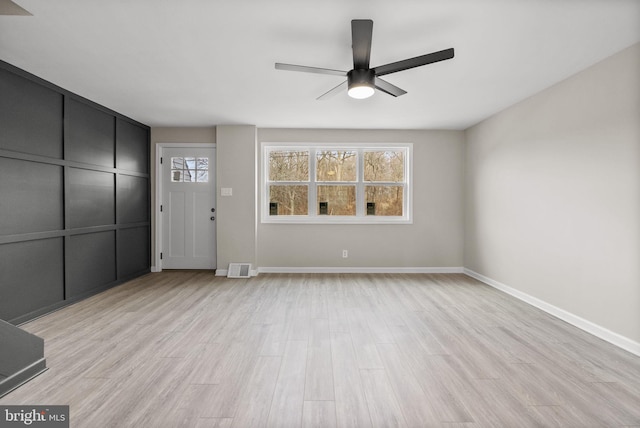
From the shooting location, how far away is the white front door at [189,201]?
17.3ft

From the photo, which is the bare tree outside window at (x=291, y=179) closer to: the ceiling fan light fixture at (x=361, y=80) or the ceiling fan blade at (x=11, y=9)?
the ceiling fan light fixture at (x=361, y=80)

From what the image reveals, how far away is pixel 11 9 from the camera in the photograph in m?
2.06

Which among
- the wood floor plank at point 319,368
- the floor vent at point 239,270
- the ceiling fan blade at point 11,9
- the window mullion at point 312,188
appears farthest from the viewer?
the window mullion at point 312,188

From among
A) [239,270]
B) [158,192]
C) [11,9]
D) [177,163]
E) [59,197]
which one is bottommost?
[239,270]

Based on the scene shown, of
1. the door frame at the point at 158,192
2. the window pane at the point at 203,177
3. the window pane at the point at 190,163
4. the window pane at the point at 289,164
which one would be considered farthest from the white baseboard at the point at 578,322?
the window pane at the point at 190,163

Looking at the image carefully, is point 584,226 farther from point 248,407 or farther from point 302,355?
point 248,407

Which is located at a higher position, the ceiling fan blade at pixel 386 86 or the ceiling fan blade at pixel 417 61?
the ceiling fan blade at pixel 417 61

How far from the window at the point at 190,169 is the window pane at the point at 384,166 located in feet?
9.11

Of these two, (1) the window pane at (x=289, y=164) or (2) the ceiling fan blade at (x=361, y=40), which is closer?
(2) the ceiling fan blade at (x=361, y=40)

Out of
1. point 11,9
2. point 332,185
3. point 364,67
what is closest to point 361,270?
point 332,185

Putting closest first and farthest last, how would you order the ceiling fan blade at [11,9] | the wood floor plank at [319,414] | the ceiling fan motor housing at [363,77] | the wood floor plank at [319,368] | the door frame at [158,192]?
the wood floor plank at [319,414]
the wood floor plank at [319,368]
the ceiling fan blade at [11,9]
the ceiling fan motor housing at [363,77]
the door frame at [158,192]

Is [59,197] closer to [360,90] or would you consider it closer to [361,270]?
[360,90]

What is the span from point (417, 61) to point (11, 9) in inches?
110

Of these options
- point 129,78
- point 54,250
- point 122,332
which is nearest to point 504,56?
point 129,78
